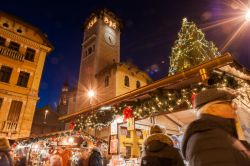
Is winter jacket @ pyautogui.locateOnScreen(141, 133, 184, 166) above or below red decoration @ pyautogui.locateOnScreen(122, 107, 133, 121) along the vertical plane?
below

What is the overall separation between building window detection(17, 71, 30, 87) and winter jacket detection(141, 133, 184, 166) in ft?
67.9

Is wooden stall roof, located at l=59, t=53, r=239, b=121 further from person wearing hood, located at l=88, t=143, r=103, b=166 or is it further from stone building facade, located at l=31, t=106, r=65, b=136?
stone building facade, located at l=31, t=106, r=65, b=136

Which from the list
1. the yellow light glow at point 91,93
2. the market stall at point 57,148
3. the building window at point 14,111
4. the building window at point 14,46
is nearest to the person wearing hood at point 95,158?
the market stall at point 57,148

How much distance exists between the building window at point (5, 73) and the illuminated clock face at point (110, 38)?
56.5 feet

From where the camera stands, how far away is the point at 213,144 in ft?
4.72

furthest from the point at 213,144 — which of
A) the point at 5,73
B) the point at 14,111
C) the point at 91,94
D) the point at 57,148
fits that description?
the point at 91,94

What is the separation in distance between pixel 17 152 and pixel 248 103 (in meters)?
15.9

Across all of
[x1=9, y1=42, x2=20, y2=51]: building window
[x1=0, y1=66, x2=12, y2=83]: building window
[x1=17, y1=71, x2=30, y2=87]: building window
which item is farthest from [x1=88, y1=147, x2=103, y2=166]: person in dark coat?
[x1=9, y1=42, x2=20, y2=51]: building window

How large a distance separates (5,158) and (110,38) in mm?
31525

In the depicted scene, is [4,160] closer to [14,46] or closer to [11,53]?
[11,53]

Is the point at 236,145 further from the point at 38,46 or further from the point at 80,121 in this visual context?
the point at 38,46

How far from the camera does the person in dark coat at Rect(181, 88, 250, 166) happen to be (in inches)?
53.9

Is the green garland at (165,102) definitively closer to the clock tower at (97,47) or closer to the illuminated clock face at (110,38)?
the clock tower at (97,47)

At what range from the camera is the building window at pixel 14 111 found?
18609mm
